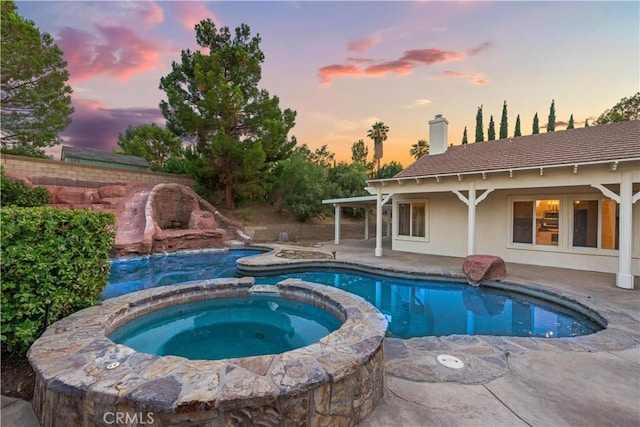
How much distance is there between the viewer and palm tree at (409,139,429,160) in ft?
115

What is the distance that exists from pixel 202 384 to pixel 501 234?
10.7 metres

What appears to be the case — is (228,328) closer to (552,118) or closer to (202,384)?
(202,384)

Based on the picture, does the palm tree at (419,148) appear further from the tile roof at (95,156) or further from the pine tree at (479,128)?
the tile roof at (95,156)

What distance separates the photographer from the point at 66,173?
561 inches

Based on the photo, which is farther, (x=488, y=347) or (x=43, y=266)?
(x=488, y=347)

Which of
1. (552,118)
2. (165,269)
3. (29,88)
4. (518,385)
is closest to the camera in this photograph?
(518,385)

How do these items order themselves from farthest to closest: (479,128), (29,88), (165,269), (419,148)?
(419,148), (479,128), (29,88), (165,269)

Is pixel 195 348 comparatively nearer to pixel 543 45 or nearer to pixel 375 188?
pixel 375 188

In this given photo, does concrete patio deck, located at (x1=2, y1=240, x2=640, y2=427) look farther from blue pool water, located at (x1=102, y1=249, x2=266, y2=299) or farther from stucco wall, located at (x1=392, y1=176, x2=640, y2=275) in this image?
blue pool water, located at (x1=102, y1=249, x2=266, y2=299)

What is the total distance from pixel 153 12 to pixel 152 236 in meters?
7.85

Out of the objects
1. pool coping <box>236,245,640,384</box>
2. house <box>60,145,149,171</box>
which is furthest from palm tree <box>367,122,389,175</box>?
pool coping <box>236,245,640,384</box>

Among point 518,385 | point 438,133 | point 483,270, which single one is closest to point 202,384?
point 518,385

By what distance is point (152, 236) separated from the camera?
11.3 meters

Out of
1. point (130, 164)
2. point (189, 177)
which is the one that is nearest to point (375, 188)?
point (189, 177)
